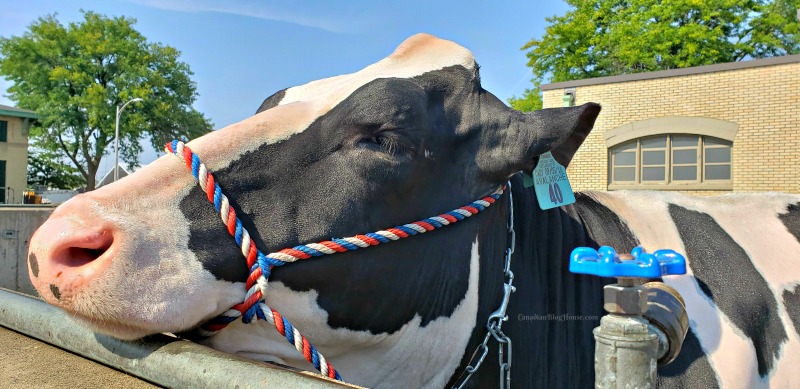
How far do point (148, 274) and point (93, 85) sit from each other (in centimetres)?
3997

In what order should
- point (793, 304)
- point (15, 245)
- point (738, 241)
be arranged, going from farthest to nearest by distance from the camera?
point (15, 245) < point (738, 241) < point (793, 304)

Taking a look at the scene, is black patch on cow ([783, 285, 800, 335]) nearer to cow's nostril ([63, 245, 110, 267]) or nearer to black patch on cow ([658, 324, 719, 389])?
black patch on cow ([658, 324, 719, 389])

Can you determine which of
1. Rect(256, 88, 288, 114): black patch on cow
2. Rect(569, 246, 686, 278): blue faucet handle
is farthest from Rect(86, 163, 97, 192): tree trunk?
Rect(569, 246, 686, 278): blue faucet handle

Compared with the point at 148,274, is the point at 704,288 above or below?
below

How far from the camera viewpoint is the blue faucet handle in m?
1.54

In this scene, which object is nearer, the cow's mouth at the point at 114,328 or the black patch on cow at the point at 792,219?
the cow's mouth at the point at 114,328

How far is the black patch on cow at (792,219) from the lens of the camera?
336 cm

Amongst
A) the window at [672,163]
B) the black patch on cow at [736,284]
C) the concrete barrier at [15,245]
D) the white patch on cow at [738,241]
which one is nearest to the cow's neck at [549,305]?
the white patch on cow at [738,241]

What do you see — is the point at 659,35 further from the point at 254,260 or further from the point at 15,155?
the point at 15,155

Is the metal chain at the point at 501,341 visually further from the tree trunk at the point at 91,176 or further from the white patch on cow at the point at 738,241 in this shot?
the tree trunk at the point at 91,176

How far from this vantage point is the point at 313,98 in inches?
95.6

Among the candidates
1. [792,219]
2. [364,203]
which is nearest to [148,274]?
[364,203]

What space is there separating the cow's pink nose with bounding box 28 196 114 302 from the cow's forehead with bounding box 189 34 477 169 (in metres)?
0.41

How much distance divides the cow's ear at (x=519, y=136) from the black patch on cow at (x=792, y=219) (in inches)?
67.1
